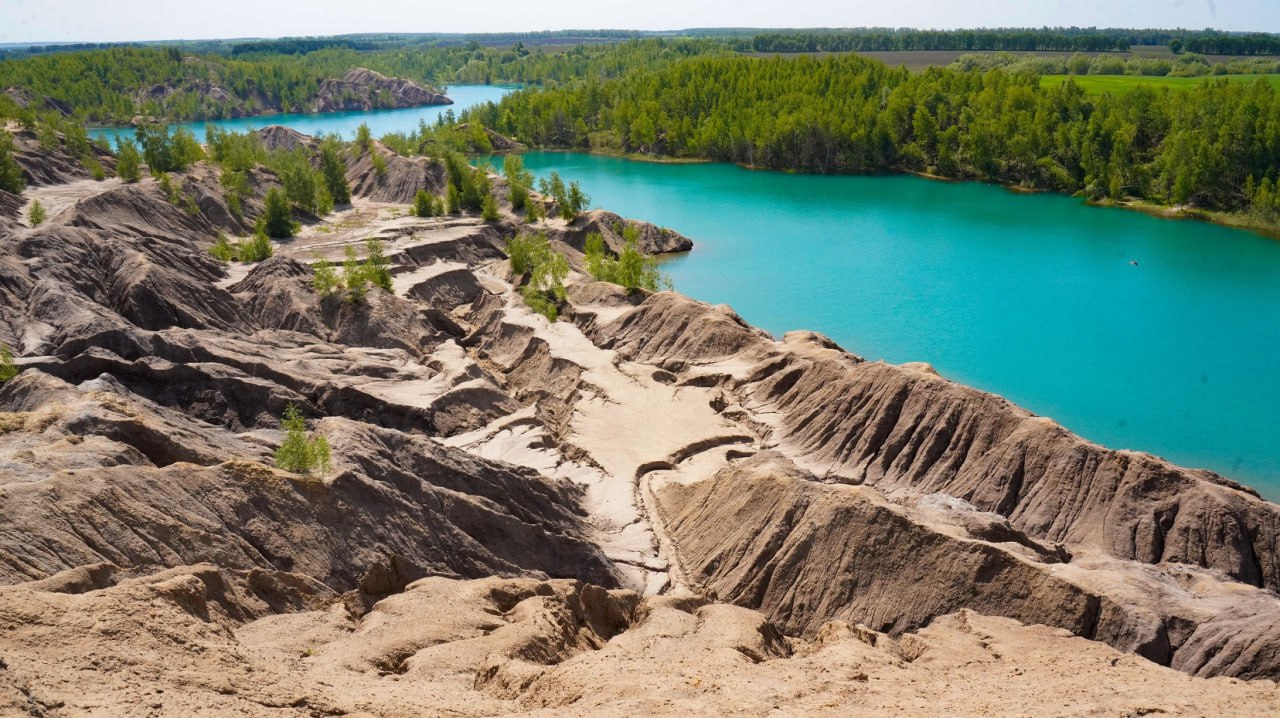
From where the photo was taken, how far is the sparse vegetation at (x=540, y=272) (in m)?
66.4

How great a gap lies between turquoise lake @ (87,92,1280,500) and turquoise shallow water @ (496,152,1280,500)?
6.6 inches

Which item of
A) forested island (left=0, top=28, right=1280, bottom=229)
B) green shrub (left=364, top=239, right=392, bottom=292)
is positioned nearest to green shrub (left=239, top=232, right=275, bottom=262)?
green shrub (left=364, top=239, right=392, bottom=292)

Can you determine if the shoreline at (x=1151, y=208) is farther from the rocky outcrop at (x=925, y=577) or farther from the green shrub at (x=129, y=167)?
the rocky outcrop at (x=925, y=577)

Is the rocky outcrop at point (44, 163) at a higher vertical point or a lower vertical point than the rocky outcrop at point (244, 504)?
higher

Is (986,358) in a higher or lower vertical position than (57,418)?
lower

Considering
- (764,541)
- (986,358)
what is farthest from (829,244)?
(764,541)

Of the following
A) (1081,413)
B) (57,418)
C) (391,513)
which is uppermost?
(57,418)

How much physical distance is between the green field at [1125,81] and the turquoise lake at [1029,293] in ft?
160

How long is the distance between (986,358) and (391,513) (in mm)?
43378

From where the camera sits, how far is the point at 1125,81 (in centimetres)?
16988

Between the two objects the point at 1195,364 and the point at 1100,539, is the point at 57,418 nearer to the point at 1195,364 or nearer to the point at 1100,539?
the point at 1100,539

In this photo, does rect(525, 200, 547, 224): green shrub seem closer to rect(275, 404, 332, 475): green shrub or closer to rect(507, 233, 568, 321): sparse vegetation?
rect(507, 233, 568, 321): sparse vegetation

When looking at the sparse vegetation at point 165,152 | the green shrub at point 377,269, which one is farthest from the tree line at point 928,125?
the green shrub at point 377,269

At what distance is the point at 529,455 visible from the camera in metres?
45.7
